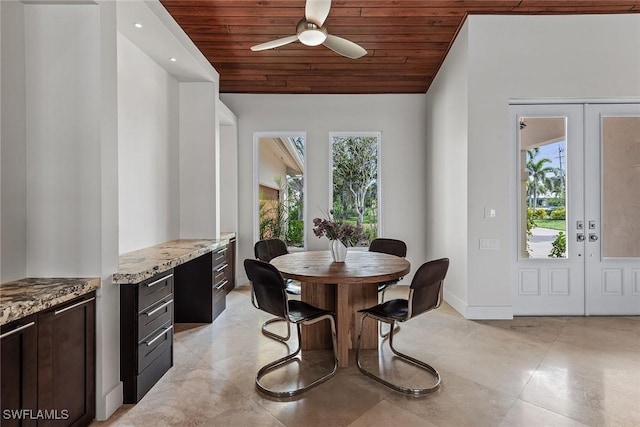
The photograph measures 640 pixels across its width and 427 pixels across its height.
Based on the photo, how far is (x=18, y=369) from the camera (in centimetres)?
150

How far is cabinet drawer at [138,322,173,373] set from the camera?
2.27m

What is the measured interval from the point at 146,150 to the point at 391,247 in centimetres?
292

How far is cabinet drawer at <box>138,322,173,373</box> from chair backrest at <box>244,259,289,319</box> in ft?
2.53

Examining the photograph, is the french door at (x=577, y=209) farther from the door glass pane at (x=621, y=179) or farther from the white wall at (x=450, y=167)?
the white wall at (x=450, y=167)

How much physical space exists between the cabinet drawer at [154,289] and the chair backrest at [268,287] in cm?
67

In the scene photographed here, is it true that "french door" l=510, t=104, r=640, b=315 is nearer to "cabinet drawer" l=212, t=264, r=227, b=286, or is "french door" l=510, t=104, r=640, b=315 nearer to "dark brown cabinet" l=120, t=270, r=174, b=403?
"cabinet drawer" l=212, t=264, r=227, b=286

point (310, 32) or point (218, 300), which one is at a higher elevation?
point (310, 32)

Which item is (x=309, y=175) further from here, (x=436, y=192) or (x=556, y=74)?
(x=556, y=74)

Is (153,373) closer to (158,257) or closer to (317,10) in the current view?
(158,257)

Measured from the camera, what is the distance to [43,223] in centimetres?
203

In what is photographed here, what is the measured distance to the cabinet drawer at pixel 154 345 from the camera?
227 cm

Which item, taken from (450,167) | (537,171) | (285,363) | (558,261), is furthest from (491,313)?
(285,363)

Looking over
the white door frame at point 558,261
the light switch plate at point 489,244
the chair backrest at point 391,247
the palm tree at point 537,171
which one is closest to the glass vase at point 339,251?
the chair backrest at point 391,247

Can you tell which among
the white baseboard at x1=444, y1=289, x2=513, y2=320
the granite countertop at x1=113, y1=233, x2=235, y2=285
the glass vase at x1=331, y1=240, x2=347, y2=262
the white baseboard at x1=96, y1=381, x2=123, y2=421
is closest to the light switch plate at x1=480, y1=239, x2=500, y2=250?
the white baseboard at x1=444, y1=289, x2=513, y2=320
